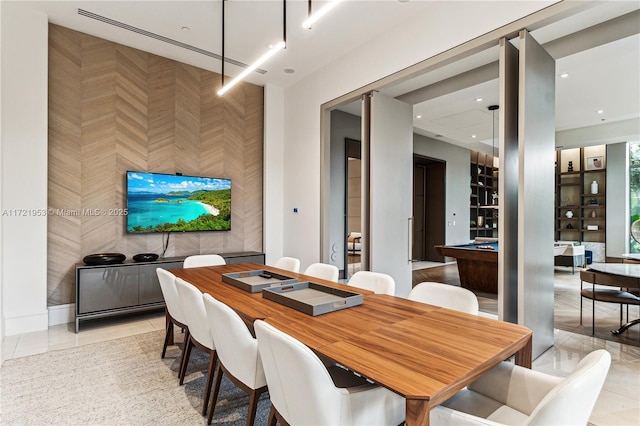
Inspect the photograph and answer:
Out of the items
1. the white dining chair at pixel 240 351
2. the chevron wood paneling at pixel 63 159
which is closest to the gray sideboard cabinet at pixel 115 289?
the chevron wood paneling at pixel 63 159

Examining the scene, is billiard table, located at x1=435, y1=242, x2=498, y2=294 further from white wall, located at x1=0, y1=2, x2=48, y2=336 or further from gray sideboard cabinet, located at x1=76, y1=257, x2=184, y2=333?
white wall, located at x1=0, y1=2, x2=48, y2=336

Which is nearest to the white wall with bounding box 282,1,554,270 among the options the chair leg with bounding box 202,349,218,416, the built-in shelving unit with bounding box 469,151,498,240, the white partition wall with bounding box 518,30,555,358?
the white partition wall with bounding box 518,30,555,358

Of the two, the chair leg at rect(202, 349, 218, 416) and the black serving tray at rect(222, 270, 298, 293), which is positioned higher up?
the black serving tray at rect(222, 270, 298, 293)

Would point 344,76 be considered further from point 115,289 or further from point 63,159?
point 115,289

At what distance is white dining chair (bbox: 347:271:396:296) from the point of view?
8.02 ft

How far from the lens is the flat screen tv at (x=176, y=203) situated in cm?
429

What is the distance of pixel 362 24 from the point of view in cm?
378

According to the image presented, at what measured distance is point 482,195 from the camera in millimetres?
10250

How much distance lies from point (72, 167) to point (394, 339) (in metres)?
4.21

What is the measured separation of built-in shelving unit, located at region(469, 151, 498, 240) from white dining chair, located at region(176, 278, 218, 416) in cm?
903

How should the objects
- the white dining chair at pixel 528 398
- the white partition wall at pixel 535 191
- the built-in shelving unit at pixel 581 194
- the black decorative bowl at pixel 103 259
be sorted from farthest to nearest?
the built-in shelving unit at pixel 581 194 < the black decorative bowl at pixel 103 259 < the white partition wall at pixel 535 191 < the white dining chair at pixel 528 398

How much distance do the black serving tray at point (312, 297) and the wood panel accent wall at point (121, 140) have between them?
2919mm

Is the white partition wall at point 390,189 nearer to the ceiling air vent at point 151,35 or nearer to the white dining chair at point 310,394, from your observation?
the ceiling air vent at point 151,35

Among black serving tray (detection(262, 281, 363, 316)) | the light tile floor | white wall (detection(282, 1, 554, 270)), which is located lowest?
the light tile floor
